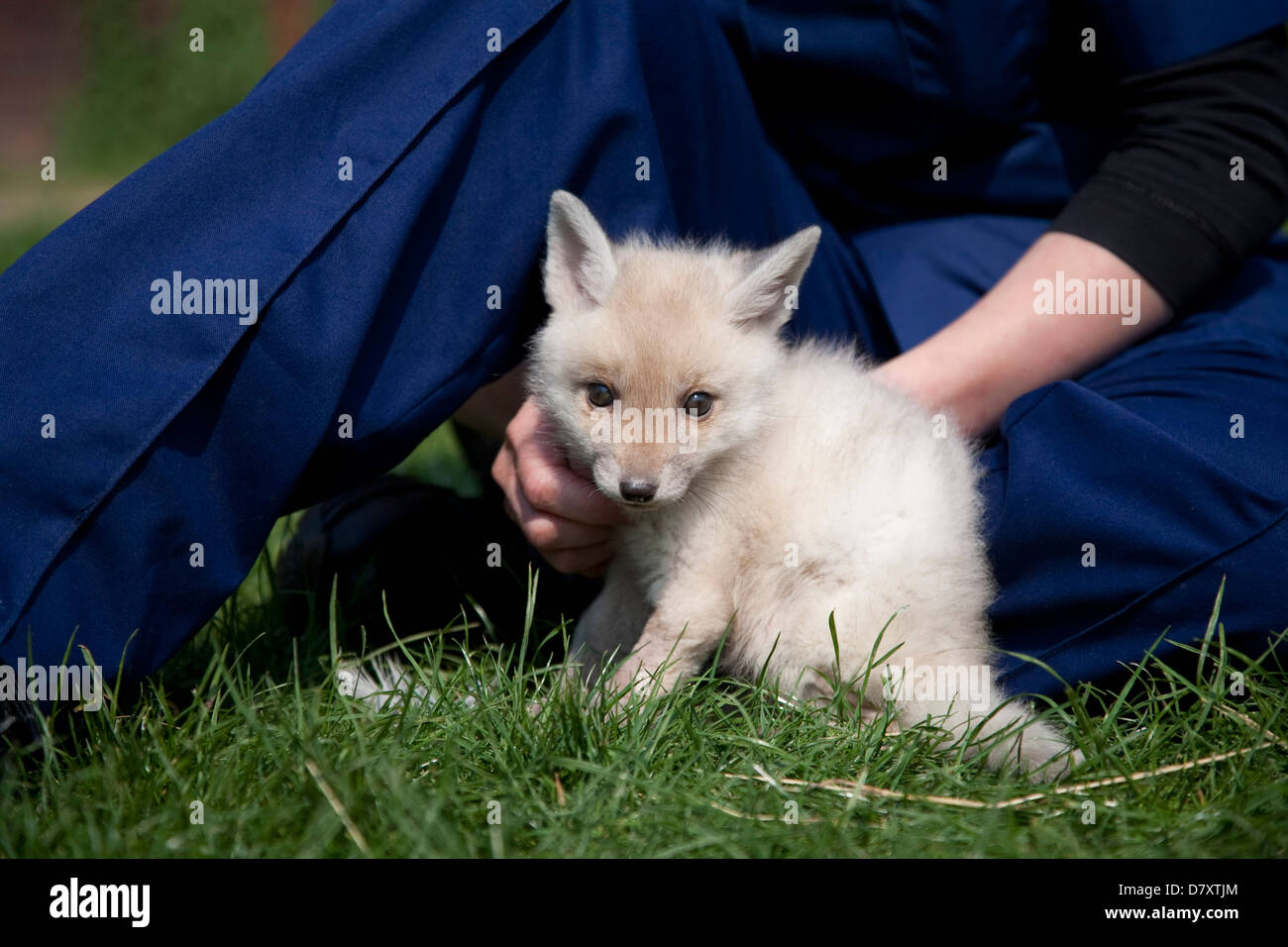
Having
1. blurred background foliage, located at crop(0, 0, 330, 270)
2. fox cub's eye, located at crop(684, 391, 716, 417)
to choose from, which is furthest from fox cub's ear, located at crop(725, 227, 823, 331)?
blurred background foliage, located at crop(0, 0, 330, 270)

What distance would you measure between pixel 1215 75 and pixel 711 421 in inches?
58.7

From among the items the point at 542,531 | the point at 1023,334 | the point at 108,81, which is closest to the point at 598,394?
the point at 542,531

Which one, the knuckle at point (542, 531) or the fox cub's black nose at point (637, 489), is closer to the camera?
the fox cub's black nose at point (637, 489)

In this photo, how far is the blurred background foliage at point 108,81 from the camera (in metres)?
8.75

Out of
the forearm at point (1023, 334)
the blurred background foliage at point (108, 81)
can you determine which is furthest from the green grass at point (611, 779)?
the blurred background foliage at point (108, 81)

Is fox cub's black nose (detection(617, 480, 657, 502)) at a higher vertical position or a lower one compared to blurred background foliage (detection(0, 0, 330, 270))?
lower

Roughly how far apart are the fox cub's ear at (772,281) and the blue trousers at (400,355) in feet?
1.07

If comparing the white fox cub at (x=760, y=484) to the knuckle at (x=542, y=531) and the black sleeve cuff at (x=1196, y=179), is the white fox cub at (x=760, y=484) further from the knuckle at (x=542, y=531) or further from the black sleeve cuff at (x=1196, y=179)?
the black sleeve cuff at (x=1196, y=179)

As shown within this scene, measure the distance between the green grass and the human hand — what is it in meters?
0.28

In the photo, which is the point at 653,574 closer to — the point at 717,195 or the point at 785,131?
the point at 717,195

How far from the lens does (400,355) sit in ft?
6.42

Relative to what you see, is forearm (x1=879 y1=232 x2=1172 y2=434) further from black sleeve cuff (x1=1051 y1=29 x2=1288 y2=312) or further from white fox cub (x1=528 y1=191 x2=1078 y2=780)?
white fox cub (x1=528 y1=191 x2=1078 y2=780)

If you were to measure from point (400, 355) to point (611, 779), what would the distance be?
0.89m

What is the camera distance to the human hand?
2.11 meters
